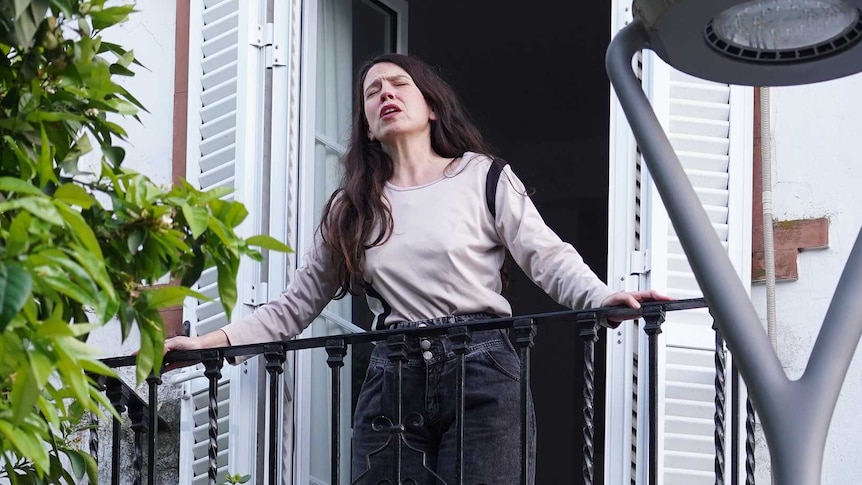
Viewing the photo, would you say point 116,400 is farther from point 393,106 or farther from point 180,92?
point 180,92

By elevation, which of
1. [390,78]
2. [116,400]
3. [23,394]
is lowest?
[116,400]

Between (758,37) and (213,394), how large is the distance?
261cm

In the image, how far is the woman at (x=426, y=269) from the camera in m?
5.02

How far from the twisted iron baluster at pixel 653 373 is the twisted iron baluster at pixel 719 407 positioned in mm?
165

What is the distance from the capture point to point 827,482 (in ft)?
18.6

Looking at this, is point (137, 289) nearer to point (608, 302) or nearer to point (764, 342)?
point (764, 342)

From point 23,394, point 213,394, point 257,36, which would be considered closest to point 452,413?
point 213,394

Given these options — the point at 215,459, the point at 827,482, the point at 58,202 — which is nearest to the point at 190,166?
the point at 215,459

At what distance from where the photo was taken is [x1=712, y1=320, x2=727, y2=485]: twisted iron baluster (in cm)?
486

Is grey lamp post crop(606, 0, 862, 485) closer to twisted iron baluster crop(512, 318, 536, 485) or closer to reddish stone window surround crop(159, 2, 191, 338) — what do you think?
twisted iron baluster crop(512, 318, 536, 485)

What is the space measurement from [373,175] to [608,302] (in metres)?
0.95

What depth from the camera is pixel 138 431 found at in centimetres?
550

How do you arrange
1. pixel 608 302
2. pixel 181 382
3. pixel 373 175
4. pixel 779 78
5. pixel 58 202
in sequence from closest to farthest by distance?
pixel 58 202 < pixel 779 78 < pixel 608 302 < pixel 373 175 < pixel 181 382

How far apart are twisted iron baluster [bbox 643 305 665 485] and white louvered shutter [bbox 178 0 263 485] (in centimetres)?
148
